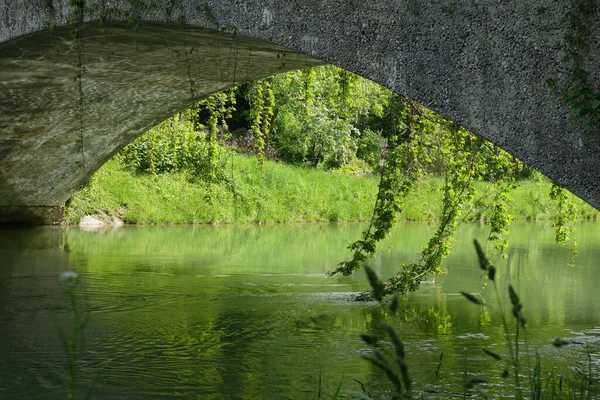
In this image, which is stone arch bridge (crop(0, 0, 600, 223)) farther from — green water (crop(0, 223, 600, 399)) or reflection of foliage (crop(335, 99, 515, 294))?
green water (crop(0, 223, 600, 399))

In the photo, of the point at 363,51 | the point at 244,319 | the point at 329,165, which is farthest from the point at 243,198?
the point at 363,51

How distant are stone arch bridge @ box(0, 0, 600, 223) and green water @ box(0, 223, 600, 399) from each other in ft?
4.57

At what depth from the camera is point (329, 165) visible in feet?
71.8

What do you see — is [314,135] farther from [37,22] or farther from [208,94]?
[37,22]

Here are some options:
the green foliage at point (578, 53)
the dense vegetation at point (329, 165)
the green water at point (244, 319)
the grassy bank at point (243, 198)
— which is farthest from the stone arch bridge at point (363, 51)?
the grassy bank at point (243, 198)

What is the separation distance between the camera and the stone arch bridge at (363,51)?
3963 mm

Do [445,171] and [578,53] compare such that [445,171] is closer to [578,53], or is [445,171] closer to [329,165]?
[578,53]

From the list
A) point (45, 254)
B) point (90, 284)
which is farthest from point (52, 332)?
point (45, 254)

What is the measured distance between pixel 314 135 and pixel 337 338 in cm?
1415

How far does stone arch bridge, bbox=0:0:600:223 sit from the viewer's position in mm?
3963

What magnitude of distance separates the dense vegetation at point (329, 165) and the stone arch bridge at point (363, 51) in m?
0.72

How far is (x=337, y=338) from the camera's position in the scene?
636 cm

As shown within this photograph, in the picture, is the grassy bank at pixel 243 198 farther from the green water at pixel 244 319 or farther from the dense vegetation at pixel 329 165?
the green water at pixel 244 319

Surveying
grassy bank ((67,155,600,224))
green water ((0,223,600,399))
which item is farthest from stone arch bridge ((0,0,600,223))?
grassy bank ((67,155,600,224))
